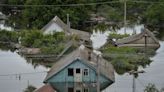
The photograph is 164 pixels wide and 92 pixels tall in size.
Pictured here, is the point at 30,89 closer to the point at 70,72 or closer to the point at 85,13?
the point at 70,72

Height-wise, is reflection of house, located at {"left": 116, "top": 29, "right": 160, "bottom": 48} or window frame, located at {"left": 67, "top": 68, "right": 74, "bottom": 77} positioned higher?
reflection of house, located at {"left": 116, "top": 29, "right": 160, "bottom": 48}

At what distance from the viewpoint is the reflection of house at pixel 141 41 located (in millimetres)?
31234

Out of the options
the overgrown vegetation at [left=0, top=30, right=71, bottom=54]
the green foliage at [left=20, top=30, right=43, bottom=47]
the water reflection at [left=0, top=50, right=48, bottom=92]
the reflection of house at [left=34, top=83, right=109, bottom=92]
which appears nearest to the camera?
→ the reflection of house at [left=34, top=83, right=109, bottom=92]

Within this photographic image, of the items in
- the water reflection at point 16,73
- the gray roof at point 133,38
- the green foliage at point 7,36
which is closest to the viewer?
the water reflection at point 16,73

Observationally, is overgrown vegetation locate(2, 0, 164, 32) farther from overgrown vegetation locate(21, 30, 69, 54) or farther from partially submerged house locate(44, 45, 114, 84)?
partially submerged house locate(44, 45, 114, 84)

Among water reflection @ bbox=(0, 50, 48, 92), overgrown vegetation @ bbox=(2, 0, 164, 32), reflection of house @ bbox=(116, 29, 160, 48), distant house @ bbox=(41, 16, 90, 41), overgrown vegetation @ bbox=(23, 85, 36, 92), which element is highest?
overgrown vegetation @ bbox=(2, 0, 164, 32)

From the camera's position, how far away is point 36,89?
67.4 feet

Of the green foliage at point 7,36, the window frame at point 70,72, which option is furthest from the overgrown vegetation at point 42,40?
the window frame at point 70,72

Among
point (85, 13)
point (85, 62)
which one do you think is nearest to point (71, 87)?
point (85, 62)

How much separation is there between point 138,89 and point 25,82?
199 inches

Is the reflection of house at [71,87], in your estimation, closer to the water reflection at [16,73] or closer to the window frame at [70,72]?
the window frame at [70,72]

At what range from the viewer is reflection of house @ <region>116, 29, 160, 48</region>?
31.2 metres

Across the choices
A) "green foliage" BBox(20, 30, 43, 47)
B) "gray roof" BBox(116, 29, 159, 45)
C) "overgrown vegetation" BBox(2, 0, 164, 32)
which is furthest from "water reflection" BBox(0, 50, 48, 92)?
"overgrown vegetation" BBox(2, 0, 164, 32)

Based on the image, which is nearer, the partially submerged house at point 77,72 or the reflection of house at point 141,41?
the partially submerged house at point 77,72
